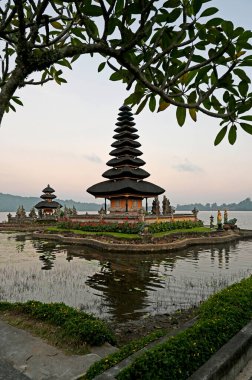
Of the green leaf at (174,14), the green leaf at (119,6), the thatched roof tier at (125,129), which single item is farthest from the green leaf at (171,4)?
the thatched roof tier at (125,129)

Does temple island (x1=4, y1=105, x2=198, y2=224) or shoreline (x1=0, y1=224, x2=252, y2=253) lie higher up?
temple island (x1=4, y1=105, x2=198, y2=224)

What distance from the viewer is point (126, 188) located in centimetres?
3134

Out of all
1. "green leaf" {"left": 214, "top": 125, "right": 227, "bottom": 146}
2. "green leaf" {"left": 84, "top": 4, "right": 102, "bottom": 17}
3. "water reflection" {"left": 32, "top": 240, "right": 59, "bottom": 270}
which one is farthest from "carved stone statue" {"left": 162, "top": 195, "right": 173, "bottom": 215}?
"green leaf" {"left": 84, "top": 4, "right": 102, "bottom": 17}

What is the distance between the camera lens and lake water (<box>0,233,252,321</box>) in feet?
32.0

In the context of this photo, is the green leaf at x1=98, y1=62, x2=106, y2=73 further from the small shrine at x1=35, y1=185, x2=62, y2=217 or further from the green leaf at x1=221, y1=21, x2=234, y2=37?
the small shrine at x1=35, y1=185, x2=62, y2=217

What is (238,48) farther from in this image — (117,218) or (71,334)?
(117,218)

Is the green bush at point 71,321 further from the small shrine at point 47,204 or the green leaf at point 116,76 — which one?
the small shrine at point 47,204

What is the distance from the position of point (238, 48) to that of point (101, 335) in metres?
5.12

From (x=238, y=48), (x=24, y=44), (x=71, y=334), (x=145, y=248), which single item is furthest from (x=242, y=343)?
Answer: (x=145, y=248)

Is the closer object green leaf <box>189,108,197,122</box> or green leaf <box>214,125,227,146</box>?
green leaf <box>214,125,227,146</box>

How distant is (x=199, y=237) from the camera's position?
27.1m

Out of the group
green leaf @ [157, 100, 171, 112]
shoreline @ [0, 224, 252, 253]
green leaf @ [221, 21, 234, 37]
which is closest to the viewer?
green leaf @ [221, 21, 234, 37]

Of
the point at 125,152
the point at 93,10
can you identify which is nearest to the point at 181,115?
the point at 93,10

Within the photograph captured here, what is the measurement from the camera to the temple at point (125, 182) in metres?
32.5
